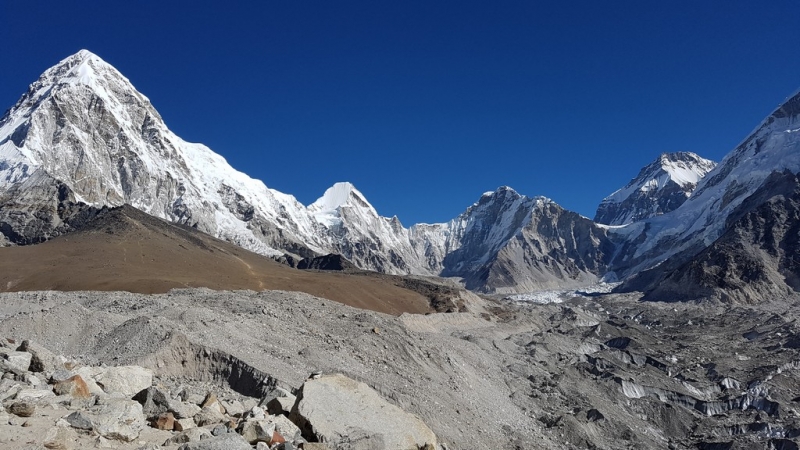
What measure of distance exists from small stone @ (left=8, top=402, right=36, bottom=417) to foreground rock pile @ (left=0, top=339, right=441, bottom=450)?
2 cm

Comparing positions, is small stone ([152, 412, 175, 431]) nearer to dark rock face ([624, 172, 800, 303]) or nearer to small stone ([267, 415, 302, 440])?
small stone ([267, 415, 302, 440])

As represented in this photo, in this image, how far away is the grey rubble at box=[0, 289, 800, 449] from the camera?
2886 centimetres

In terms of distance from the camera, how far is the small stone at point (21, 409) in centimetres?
1248

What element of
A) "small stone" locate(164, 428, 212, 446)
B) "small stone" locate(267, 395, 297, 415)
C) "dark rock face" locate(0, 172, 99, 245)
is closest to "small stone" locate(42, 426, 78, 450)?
"small stone" locate(164, 428, 212, 446)

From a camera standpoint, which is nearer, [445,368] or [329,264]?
[445,368]

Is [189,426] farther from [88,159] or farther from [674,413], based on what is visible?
[88,159]

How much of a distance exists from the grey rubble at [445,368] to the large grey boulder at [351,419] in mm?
1872

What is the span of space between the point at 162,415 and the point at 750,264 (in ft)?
612

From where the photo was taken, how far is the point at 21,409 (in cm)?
1249

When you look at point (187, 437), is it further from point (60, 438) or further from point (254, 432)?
point (60, 438)

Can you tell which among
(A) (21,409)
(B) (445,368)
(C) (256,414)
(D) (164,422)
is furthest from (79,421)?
(B) (445,368)

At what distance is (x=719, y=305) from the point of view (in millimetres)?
152500

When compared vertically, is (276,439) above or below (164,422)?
above

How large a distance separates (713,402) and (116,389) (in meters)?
48.6
